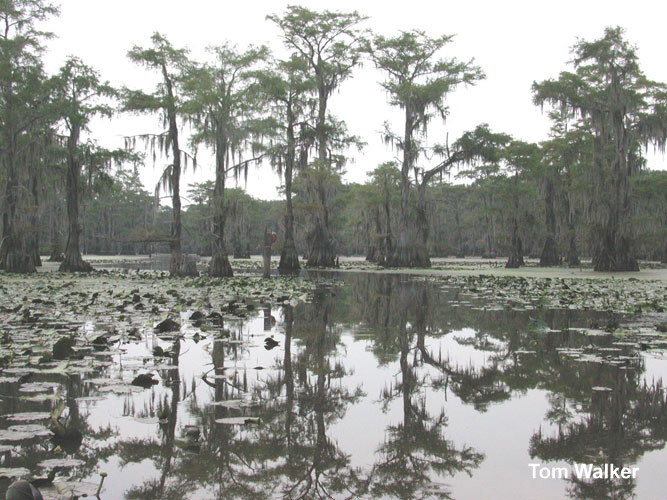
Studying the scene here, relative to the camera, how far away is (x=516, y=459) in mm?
2330

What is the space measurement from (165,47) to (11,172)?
8.14 meters

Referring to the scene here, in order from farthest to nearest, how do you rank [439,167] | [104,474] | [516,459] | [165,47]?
[439,167]
[165,47]
[516,459]
[104,474]

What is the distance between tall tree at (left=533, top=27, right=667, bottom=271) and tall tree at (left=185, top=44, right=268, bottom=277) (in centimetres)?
1444

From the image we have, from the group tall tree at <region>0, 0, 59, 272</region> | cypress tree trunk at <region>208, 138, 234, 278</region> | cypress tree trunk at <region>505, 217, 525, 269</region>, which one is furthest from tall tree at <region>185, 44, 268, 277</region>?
cypress tree trunk at <region>505, 217, 525, 269</region>

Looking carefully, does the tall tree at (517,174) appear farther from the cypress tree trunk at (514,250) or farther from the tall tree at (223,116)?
the tall tree at (223,116)

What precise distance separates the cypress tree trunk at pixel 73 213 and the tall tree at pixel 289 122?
9030 millimetres

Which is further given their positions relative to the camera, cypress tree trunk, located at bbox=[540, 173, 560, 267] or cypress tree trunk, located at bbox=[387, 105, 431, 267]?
cypress tree trunk, located at bbox=[540, 173, 560, 267]

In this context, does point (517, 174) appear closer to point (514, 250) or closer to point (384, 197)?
point (514, 250)

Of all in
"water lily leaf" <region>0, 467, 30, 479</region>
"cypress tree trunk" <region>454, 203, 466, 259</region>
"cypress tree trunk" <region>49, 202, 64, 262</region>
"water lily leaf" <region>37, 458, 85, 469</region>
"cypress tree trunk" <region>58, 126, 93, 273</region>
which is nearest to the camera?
"water lily leaf" <region>0, 467, 30, 479</region>

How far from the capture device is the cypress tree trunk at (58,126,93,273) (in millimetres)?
23797

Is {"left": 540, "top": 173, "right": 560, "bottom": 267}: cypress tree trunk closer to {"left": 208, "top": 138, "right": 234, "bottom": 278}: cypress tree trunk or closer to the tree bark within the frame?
the tree bark

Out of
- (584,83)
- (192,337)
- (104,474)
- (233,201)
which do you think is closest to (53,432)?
(104,474)

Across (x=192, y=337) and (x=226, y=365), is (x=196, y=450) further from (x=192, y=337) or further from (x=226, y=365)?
(x=192, y=337)

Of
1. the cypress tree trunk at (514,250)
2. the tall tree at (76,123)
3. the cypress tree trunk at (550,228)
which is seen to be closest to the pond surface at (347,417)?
the tall tree at (76,123)
